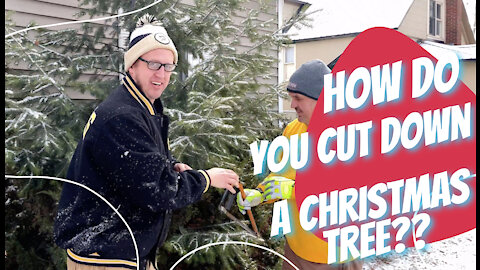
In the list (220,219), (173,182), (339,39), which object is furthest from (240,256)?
(339,39)

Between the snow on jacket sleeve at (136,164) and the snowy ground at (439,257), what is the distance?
895 mm

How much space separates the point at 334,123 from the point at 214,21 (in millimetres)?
741

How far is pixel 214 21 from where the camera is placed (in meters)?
1.85

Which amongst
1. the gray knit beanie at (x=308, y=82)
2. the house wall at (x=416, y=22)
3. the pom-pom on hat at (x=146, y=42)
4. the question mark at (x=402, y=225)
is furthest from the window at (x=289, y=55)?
the pom-pom on hat at (x=146, y=42)

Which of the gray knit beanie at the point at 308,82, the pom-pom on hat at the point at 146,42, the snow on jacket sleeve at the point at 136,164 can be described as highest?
the pom-pom on hat at the point at 146,42

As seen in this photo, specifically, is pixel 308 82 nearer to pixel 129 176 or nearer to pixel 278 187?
pixel 278 187

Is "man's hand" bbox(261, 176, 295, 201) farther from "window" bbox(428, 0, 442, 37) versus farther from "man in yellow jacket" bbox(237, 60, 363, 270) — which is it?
"window" bbox(428, 0, 442, 37)

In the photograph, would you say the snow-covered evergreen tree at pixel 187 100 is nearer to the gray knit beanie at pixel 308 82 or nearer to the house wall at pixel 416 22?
the gray knit beanie at pixel 308 82

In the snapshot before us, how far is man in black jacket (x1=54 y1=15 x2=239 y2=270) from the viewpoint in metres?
1.04

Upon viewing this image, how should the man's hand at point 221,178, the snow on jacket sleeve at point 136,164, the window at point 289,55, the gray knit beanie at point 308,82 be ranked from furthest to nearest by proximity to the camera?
the window at point 289,55
the gray knit beanie at point 308,82
the man's hand at point 221,178
the snow on jacket sleeve at point 136,164

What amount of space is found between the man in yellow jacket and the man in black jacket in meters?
0.30

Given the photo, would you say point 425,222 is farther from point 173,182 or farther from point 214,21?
point 214,21

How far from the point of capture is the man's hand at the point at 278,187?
1425mm

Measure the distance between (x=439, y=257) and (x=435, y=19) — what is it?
1044 mm
